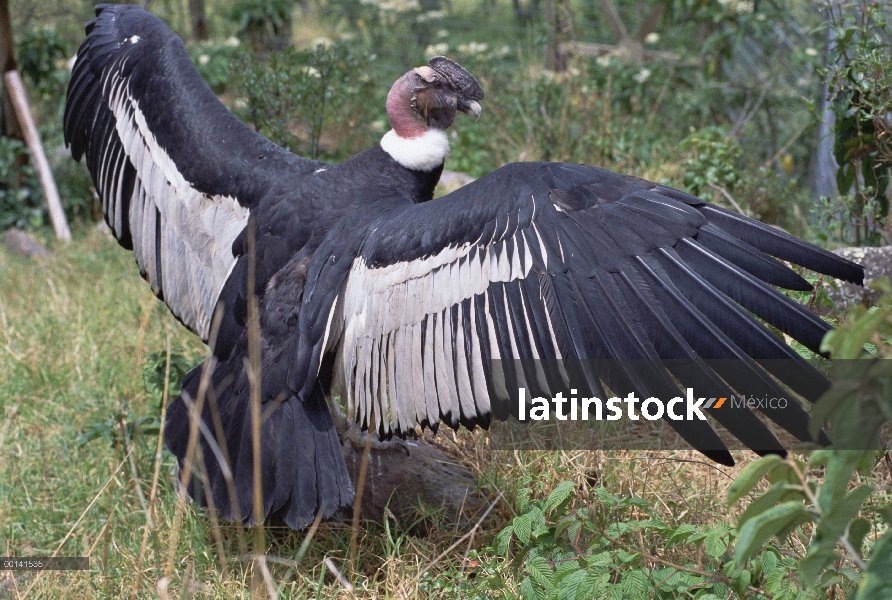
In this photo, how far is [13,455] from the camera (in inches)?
132

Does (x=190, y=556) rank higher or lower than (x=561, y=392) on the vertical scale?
lower

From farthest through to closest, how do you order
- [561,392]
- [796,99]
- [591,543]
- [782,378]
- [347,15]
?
[347,15] → [796,99] → [591,543] → [561,392] → [782,378]

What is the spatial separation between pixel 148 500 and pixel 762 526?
93.3 inches

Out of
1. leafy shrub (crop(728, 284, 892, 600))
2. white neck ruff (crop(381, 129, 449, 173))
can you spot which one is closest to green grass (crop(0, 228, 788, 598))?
white neck ruff (crop(381, 129, 449, 173))

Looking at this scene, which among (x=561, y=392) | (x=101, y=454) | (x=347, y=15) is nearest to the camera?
(x=561, y=392)

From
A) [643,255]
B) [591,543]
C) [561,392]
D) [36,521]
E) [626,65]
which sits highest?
[626,65]

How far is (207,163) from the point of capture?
313 cm

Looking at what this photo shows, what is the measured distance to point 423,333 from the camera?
7.61ft

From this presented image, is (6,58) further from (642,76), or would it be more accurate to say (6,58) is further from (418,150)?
(642,76)

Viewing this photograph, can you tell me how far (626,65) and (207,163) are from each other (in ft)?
13.7

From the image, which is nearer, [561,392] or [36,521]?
[561,392]

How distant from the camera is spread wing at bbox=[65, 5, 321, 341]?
10.1ft

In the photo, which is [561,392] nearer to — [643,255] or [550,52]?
[643,255]

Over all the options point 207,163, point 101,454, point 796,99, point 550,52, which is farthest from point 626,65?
point 101,454
